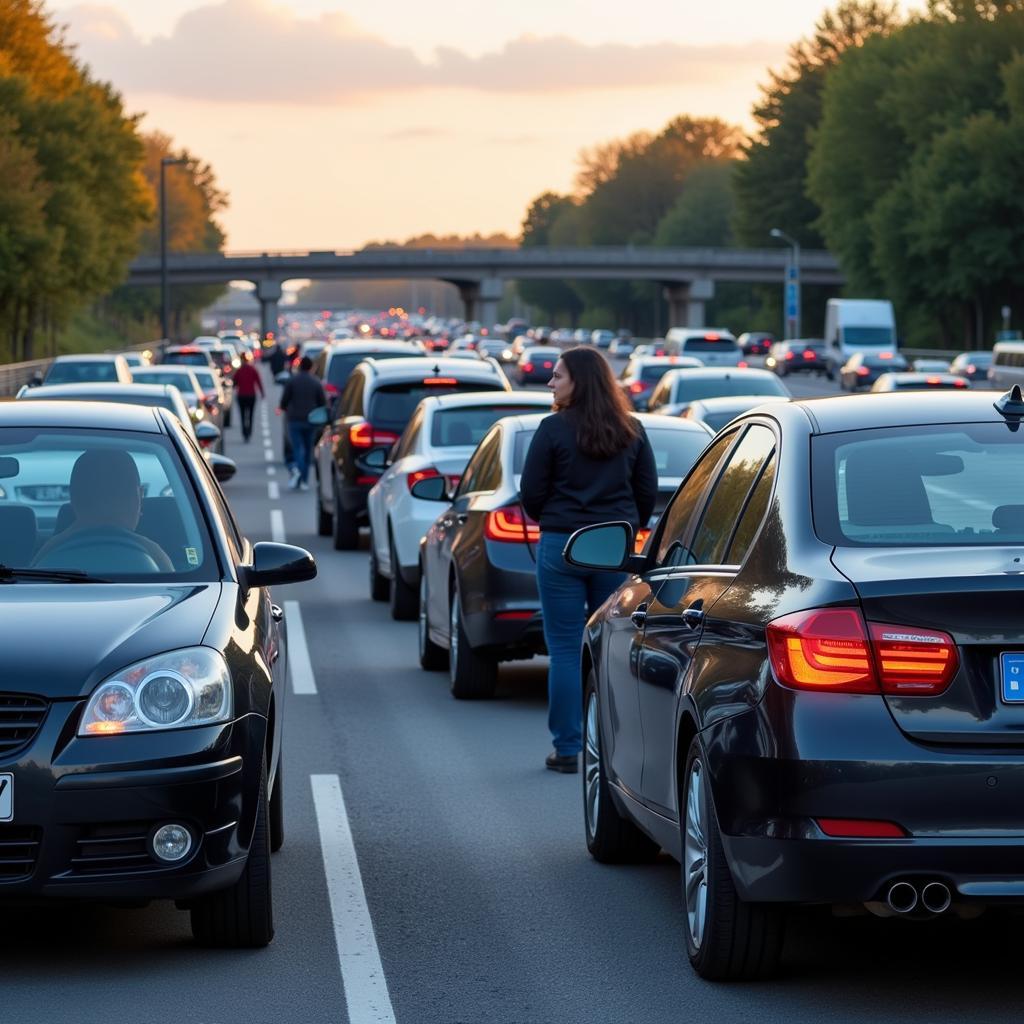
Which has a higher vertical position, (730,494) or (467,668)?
(730,494)

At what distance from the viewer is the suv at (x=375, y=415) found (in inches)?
832

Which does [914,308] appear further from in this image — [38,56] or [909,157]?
[38,56]

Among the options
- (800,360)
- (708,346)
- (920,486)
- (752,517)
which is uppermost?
(920,486)

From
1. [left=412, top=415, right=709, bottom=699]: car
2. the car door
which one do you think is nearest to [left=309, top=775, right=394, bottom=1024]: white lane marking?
the car door

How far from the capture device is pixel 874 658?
5.52 metres

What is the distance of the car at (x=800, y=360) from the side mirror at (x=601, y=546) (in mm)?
78867

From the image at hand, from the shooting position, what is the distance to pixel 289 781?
9922mm

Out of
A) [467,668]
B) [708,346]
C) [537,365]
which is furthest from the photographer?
[537,365]

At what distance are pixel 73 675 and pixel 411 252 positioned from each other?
135 metres

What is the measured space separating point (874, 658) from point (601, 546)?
7.40 feet

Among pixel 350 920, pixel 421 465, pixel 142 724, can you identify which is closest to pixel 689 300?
pixel 421 465

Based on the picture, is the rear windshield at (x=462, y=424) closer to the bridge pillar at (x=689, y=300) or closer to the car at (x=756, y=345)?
the car at (x=756, y=345)

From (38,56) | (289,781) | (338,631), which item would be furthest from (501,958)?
(38,56)

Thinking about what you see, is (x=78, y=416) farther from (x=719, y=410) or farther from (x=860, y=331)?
(x=860, y=331)
